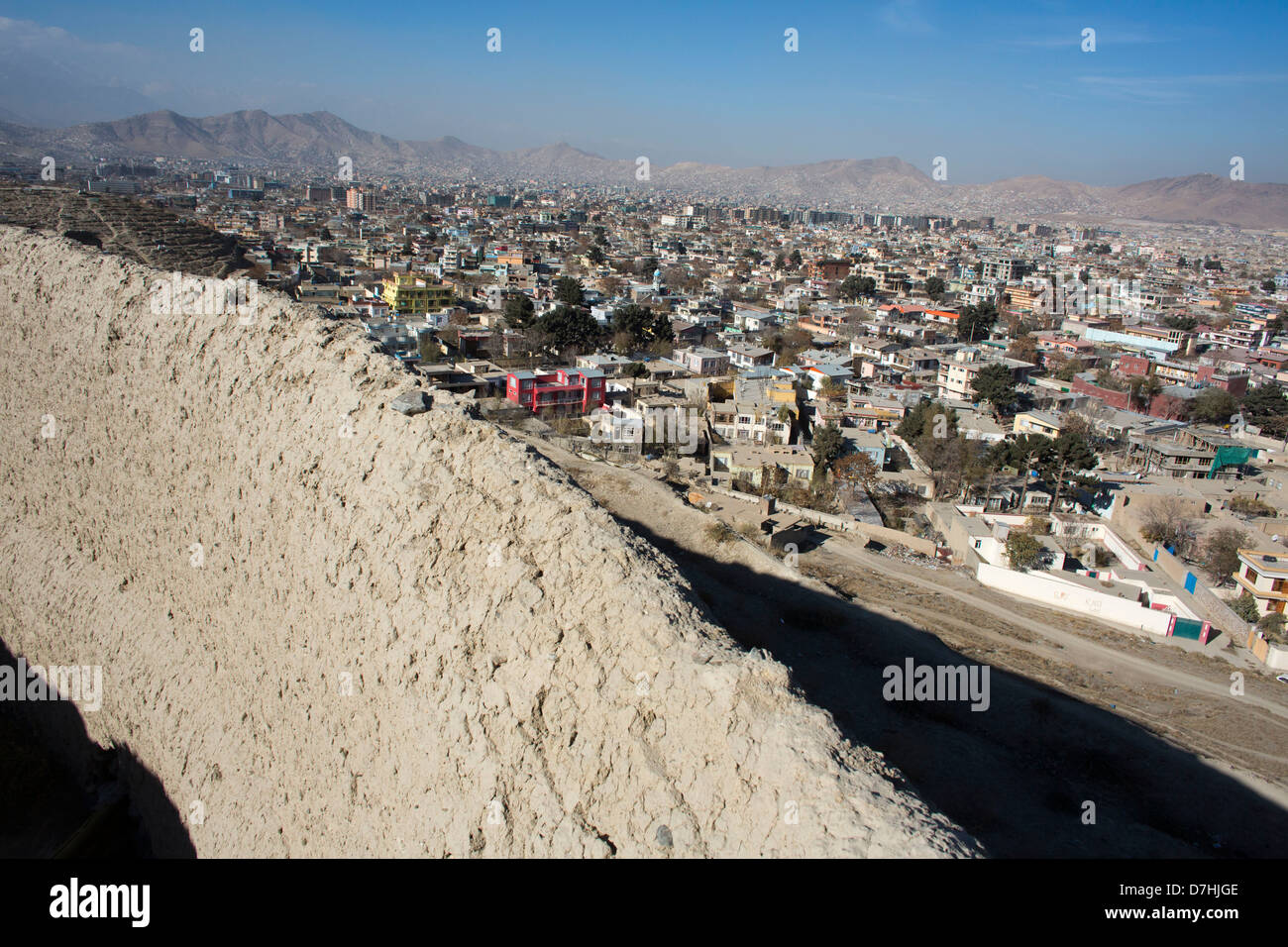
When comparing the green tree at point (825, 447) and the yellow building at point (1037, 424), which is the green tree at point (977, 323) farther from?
the green tree at point (825, 447)

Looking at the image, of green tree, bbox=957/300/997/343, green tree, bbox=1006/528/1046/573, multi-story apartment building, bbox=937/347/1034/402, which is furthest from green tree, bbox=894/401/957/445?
green tree, bbox=957/300/997/343

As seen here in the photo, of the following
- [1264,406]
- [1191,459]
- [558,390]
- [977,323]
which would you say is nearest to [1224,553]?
[1191,459]

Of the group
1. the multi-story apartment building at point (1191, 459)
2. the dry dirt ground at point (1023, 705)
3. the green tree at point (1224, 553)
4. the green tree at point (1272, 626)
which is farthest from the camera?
the multi-story apartment building at point (1191, 459)

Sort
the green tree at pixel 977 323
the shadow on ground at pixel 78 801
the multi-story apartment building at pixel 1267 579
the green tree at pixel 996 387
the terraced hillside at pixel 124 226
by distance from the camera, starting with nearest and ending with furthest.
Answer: the shadow on ground at pixel 78 801, the multi-story apartment building at pixel 1267 579, the terraced hillside at pixel 124 226, the green tree at pixel 996 387, the green tree at pixel 977 323

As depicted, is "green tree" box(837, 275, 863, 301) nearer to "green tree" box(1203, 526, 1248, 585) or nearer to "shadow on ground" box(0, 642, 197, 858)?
"green tree" box(1203, 526, 1248, 585)

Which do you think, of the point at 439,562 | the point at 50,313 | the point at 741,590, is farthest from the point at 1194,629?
the point at 50,313

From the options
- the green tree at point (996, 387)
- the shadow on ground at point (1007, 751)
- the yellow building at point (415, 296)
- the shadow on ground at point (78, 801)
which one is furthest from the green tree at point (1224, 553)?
the yellow building at point (415, 296)
